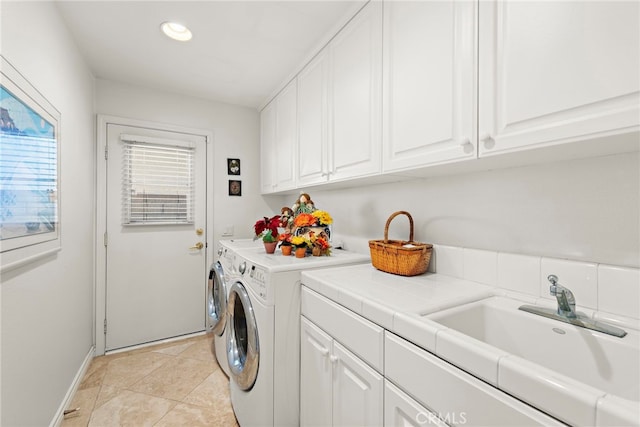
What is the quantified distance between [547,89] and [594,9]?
0.64 feet

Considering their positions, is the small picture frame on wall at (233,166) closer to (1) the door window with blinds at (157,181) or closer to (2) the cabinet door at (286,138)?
(1) the door window with blinds at (157,181)

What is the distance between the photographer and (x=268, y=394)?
128cm

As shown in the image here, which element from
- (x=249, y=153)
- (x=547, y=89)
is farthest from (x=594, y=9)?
(x=249, y=153)

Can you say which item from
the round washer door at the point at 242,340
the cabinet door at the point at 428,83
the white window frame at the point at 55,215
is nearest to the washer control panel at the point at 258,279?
the round washer door at the point at 242,340

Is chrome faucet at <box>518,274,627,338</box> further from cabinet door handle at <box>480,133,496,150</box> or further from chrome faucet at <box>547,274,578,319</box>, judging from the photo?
cabinet door handle at <box>480,133,496,150</box>

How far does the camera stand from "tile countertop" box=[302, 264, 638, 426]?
48 cm

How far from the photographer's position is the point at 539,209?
107cm

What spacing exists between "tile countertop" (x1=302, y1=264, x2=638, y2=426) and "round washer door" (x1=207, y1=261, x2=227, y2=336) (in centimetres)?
85

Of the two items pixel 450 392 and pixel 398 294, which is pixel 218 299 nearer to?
pixel 398 294

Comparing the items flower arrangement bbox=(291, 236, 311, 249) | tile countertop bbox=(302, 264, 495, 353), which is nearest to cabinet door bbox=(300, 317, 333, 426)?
tile countertop bbox=(302, 264, 495, 353)

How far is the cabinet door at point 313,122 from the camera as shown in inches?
70.8

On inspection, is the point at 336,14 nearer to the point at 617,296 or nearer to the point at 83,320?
the point at 617,296

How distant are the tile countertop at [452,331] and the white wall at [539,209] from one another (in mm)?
215

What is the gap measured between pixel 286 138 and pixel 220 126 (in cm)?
93
